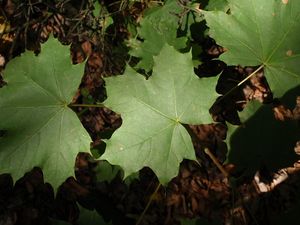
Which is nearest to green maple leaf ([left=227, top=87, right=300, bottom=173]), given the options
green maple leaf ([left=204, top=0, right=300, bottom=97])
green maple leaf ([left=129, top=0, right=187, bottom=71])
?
green maple leaf ([left=204, top=0, right=300, bottom=97])

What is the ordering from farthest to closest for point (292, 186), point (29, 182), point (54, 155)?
point (29, 182) < point (292, 186) < point (54, 155)

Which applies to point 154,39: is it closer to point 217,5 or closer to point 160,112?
point 217,5

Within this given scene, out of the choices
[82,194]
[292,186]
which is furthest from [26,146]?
[292,186]

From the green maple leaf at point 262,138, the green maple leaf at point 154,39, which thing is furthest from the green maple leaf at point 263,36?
the green maple leaf at point 154,39

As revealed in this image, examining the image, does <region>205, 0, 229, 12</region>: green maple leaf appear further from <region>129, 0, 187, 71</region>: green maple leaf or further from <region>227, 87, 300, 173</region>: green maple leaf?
<region>227, 87, 300, 173</region>: green maple leaf

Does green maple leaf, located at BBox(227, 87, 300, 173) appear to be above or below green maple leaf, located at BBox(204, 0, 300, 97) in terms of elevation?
below

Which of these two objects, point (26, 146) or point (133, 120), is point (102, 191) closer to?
point (26, 146)

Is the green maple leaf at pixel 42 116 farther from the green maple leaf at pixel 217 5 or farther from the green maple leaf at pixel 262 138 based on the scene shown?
the green maple leaf at pixel 217 5

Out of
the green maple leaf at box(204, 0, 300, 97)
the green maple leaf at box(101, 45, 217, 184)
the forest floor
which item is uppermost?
the green maple leaf at box(204, 0, 300, 97)
